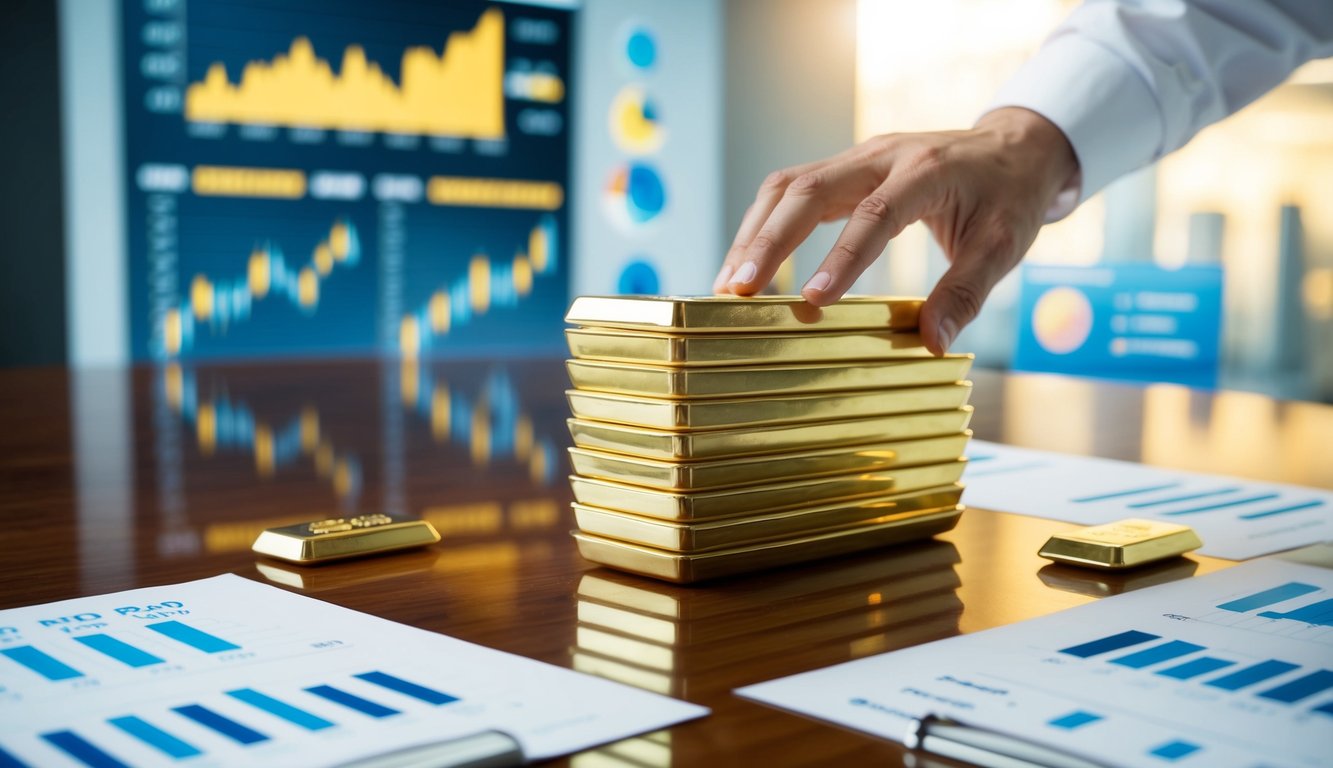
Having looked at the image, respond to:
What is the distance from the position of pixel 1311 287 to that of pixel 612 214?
288cm

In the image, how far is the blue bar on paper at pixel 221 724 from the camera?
0.38 meters

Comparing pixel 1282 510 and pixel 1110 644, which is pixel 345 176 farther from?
pixel 1110 644

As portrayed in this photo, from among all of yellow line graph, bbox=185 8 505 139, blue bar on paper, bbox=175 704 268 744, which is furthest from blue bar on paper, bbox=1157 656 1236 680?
yellow line graph, bbox=185 8 505 139

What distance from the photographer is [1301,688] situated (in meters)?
0.44

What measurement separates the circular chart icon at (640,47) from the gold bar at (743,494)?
15.8 feet

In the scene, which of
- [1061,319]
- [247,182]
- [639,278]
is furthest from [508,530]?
[639,278]

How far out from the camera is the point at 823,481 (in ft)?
2.17

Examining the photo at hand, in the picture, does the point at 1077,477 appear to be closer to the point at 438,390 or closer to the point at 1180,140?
the point at 1180,140

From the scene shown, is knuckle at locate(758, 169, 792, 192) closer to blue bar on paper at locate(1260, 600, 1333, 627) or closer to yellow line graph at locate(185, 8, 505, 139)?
blue bar on paper at locate(1260, 600, 1333, 627)

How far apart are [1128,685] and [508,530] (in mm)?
421

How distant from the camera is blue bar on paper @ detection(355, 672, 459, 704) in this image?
0.42 meters

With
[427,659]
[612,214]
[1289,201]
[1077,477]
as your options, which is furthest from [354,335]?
[427,659]

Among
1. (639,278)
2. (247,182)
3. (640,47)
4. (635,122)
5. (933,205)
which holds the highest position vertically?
(640,47)

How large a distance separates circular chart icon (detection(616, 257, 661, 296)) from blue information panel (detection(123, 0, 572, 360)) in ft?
0.94
